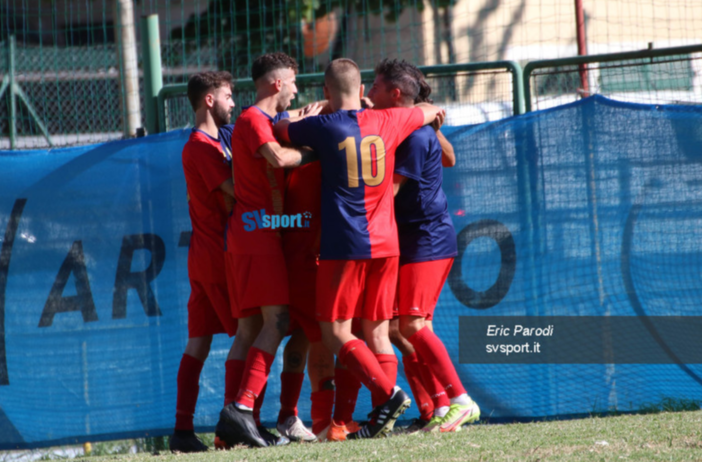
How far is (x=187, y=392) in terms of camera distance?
4.40 meters

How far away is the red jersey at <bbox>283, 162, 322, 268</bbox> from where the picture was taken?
4.16 meters

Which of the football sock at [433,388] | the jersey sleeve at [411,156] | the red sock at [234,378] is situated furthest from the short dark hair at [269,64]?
the football sock at [433,388]

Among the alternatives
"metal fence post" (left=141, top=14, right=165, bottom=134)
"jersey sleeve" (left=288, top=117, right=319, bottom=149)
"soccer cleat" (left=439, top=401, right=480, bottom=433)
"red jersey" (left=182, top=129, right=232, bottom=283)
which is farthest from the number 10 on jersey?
"metal fence post" (left=141, top=14, right=165, bottom=134)

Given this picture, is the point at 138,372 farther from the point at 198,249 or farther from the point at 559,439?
the point at 559,439

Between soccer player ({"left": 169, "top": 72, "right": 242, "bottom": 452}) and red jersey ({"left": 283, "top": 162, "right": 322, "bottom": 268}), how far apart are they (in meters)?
0.36

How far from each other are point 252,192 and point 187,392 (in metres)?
Answer: 1.24

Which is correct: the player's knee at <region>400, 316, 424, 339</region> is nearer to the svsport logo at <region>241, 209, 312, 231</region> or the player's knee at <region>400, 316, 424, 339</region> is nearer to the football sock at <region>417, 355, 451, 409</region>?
the football sock at <region>417, 355, 451, 409</region>

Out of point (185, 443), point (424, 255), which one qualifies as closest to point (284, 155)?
point (424, 255)

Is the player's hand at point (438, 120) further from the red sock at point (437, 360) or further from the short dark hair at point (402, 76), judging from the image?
the red sock at point (437, 360)

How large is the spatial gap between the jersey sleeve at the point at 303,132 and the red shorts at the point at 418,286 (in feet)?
2.88

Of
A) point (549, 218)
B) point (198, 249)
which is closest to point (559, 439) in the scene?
point (549, 218)

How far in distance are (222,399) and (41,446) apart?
4.05 ft

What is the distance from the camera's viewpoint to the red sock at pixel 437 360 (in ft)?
13.7

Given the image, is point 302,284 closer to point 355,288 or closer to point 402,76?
point 355,288
